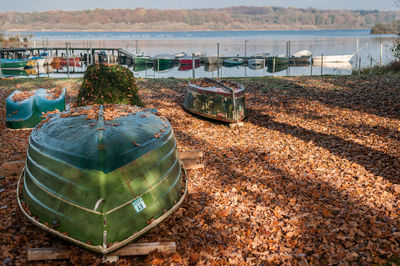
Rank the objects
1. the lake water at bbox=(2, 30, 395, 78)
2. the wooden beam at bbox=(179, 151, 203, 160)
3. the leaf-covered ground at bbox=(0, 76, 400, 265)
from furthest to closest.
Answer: the lake water at bbox=(2, 30, 395, 78)
the wooden beam at bbox=(179, 151, 203, 160)
the leaf-covered ground at bbox=(0, 76, 400, 265)

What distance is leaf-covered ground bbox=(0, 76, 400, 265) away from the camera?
16.3ft

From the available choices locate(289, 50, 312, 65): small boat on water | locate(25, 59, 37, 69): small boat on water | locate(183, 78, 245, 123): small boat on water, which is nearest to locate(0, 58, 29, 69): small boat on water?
locate(25, 59, 37, 69): small boat on water

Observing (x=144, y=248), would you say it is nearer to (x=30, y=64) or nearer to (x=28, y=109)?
(x=28, y=109)

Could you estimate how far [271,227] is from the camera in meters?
5.57

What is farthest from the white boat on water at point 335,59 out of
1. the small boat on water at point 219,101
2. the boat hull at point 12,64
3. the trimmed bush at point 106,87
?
the trimmed bush at point 106,87

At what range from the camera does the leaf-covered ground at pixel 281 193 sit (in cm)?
496

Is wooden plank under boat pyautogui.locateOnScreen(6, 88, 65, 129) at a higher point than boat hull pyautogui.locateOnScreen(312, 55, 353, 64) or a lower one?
lower

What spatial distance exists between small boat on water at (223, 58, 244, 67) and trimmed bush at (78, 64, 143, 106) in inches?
1342

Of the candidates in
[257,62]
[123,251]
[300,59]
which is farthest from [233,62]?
[123,251]

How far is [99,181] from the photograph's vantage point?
4359 mm

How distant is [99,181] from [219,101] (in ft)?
23.4

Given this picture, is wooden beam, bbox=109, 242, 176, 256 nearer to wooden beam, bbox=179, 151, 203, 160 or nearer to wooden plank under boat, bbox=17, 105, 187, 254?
wooden plank under boat, bbox=17, 105, 187, 254

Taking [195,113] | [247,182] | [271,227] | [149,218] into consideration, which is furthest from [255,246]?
[195,113]

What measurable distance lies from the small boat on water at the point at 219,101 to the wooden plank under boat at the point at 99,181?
5643 millimetres
